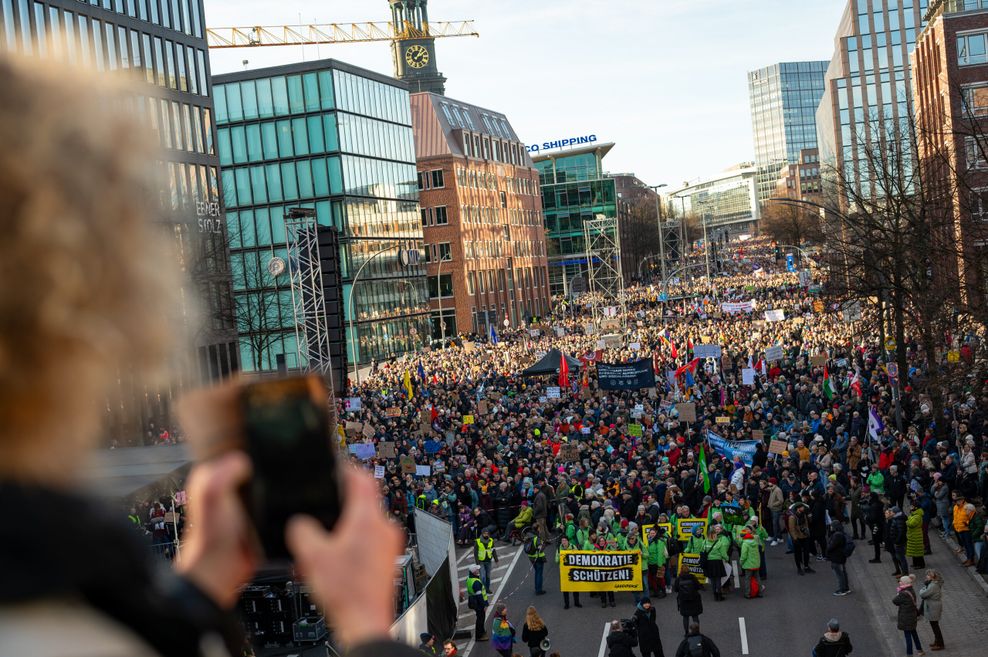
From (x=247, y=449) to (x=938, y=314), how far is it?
96.9 ft

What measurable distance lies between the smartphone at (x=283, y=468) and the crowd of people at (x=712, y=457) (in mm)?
17580

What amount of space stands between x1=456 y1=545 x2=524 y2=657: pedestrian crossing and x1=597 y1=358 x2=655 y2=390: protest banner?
9560 millimetres

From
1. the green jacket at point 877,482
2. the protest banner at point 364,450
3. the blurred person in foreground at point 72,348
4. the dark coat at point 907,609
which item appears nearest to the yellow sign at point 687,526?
the green jacket at point 877,482

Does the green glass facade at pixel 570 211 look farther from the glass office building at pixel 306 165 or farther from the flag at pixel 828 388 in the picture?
the flag at pixel 828 388

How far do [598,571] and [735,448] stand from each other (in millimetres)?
6352

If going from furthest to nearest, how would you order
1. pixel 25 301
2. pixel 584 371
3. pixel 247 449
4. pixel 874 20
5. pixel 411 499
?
1. pixel 874 20
2. pixel 584 371
3. pixel 411 499
4. pixel 247 449
5. pixel 25 301

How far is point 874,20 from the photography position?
122m

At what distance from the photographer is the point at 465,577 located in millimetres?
23969

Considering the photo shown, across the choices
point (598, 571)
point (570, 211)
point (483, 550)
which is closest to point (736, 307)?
point (598, 571)

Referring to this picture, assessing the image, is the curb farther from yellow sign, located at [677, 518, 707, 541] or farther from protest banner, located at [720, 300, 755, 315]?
protest banner, located at [720, 300, 755, 315]

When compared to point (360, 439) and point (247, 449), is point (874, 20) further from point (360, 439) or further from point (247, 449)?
point (247, 449)

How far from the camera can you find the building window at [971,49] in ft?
169

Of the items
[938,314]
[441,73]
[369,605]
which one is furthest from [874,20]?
[369,605]

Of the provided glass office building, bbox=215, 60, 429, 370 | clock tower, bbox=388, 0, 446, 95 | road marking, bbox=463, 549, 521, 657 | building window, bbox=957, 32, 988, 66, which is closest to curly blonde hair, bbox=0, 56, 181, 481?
road marking, bbox=463, 549, 521, 657
